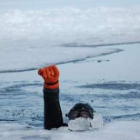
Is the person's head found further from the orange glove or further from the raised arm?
the orange glove

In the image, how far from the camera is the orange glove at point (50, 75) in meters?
3.96

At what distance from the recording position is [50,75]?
13.1 ft

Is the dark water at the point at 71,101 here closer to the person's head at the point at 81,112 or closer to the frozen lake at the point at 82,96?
the frozen lake at the point at 82,96

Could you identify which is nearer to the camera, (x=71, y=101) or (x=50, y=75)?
(x=50, y=75)

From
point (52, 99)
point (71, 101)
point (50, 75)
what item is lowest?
point (71, 101)

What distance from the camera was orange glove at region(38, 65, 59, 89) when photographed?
3957mm

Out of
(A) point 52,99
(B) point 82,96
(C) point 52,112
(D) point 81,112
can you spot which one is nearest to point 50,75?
(A) point 52,99

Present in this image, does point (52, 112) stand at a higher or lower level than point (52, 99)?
lower

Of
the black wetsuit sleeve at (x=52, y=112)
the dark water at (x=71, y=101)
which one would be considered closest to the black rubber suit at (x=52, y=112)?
the black wetsuit sleeve at (x=52, y=112)

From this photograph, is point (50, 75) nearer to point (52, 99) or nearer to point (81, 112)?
point (52, 99)

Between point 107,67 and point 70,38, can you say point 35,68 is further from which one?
point 70,38

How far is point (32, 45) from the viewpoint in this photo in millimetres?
14266

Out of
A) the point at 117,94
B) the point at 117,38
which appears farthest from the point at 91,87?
the point at 117,38

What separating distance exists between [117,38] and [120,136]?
38.2 ft
